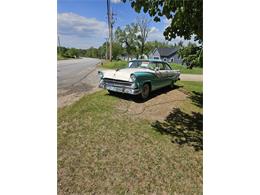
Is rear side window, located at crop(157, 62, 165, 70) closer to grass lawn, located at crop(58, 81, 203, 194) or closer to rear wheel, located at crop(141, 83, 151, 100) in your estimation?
rear wheel, located at crop(141, 83, 151, 100)

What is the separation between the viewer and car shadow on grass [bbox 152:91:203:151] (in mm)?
3002

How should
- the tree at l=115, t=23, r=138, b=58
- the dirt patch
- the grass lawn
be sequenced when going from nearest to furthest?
1. the grass lawn
2. the dirt patch
3. the tree at l=115, t=23, r=138, b=58

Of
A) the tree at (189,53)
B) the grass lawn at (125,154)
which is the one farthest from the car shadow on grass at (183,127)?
the tree at (189,53)

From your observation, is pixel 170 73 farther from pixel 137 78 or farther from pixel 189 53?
pixel 189 53

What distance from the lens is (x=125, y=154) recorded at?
2486 mm

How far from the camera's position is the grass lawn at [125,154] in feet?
6.43

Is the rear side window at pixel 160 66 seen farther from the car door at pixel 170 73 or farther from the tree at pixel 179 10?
the tree at pixel 179 10

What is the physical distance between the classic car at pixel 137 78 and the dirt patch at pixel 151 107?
0.27m

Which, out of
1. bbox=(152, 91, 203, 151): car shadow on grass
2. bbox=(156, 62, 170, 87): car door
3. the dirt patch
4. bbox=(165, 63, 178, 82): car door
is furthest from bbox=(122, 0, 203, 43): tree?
bbox=(165, 63, 178, 82): car door

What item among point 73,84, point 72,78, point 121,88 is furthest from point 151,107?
point 72,78

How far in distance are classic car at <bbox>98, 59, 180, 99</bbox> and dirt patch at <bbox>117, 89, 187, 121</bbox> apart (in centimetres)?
27

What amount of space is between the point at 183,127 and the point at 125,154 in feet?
4.85
